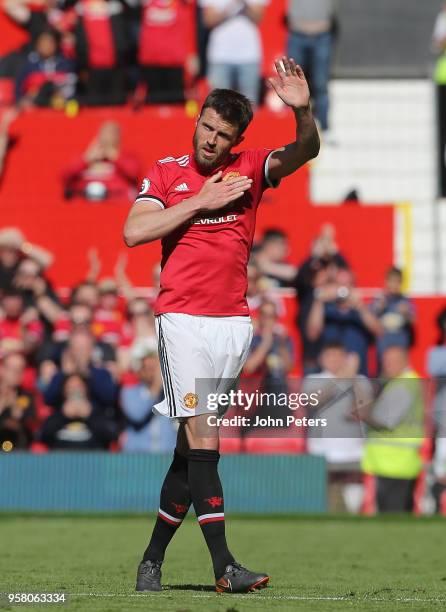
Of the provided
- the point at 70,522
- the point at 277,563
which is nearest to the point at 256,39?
the point at 70,522

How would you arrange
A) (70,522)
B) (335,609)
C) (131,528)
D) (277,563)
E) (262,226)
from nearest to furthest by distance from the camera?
(335,609)
(277,563)
(131,528)
(70,522)
(262,226)

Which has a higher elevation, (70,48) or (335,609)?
(70,48)

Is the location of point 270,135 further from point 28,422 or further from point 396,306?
point 28,422

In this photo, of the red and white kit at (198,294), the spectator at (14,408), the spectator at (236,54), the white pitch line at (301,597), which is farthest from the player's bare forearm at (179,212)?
the spectator at (236,54)

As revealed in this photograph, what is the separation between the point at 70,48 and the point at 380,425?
47.8 ft

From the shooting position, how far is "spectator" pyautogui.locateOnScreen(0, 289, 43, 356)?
1573 cm

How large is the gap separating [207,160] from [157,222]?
444 mm

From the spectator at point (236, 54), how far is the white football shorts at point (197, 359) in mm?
12789

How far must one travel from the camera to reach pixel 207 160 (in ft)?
21.7

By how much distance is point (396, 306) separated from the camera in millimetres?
16016

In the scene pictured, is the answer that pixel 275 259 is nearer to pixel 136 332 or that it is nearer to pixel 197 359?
pixel 136 332

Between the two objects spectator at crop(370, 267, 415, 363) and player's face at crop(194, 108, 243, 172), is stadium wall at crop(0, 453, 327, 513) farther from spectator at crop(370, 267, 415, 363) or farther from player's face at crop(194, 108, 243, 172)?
player's face at crop(194, 108, 243, 172)

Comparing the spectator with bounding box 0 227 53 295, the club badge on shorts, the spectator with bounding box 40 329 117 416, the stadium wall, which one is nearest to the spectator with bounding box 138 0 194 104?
the spectator with bounding box 0 227 53 295

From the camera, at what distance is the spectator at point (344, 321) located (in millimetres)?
15727
